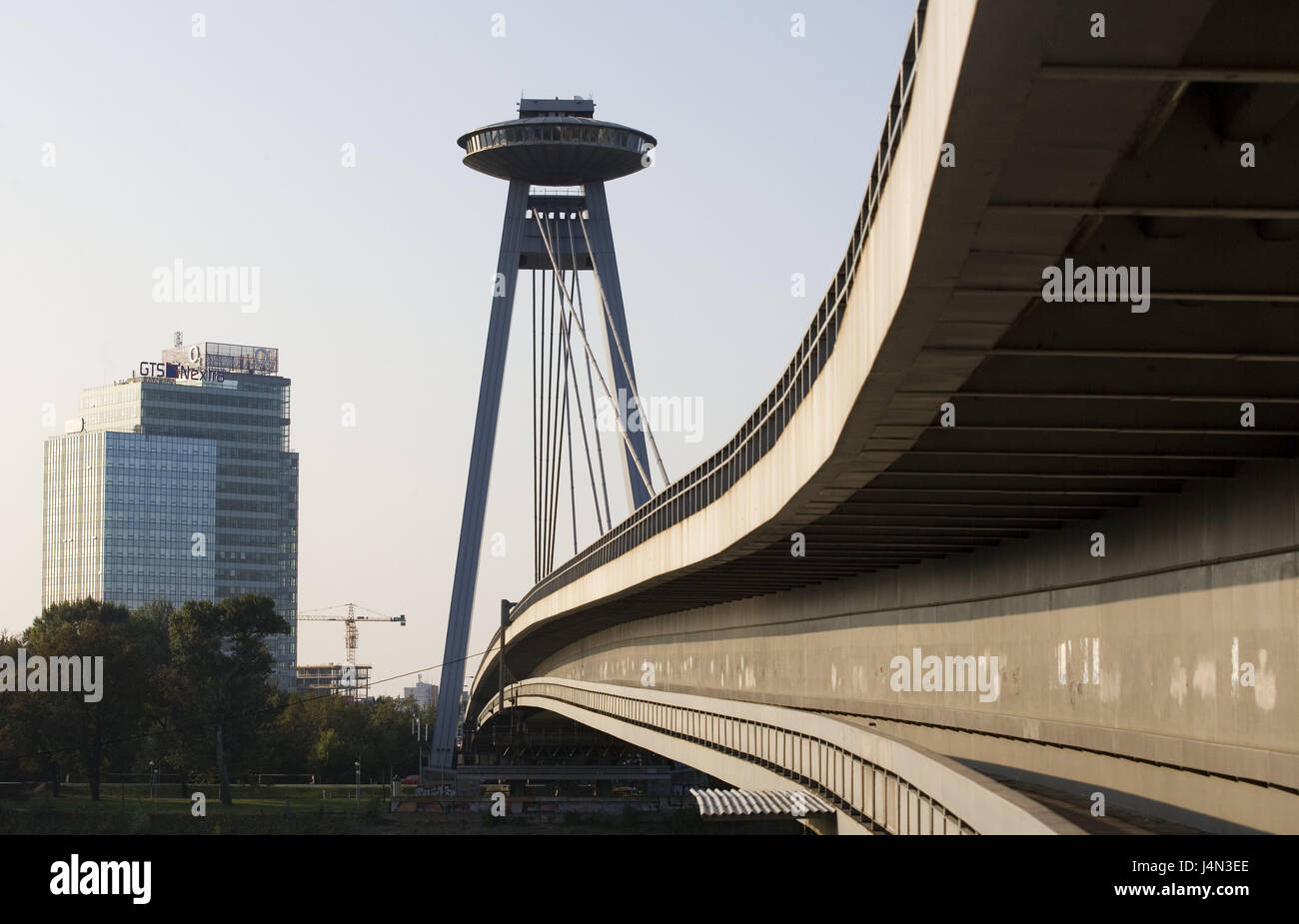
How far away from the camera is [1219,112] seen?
25.6ft

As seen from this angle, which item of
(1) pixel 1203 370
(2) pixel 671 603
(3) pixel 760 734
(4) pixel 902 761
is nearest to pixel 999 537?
(4) pixel 902 761

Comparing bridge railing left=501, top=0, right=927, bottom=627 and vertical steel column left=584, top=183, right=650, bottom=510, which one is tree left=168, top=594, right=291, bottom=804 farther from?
bridge railing left=501, top=0, right=927, bottom=627

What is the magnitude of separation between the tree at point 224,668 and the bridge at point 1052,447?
2827 inches

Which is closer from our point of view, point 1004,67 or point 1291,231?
point 1004,67

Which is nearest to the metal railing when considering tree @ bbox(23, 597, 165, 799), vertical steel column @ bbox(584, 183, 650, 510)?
vertical steel column @ bbox(584, 183, 650, 510)

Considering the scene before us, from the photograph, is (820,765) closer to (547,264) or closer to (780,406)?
(780,406)

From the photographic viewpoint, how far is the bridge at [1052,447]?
6918mm

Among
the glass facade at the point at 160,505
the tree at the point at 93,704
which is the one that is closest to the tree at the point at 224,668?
the tree at the point at 93,704

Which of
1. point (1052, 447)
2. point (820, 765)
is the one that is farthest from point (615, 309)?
point (1052, 447)

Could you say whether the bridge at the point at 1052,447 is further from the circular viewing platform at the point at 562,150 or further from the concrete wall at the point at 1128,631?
the circular viewing platform at the point at 562,150
